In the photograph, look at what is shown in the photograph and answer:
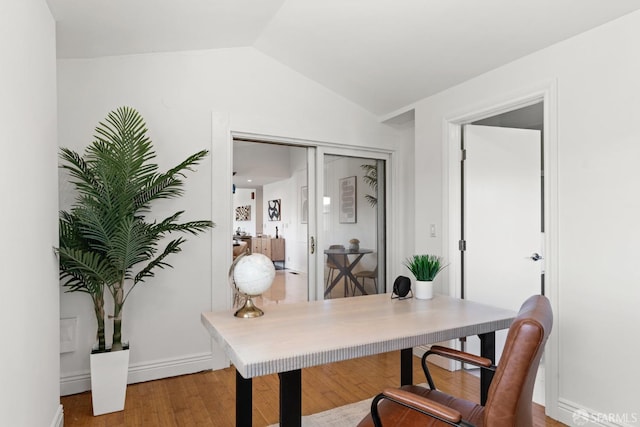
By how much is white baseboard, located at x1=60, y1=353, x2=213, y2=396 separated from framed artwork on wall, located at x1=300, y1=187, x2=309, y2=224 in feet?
5.27

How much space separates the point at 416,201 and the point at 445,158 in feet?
1.71

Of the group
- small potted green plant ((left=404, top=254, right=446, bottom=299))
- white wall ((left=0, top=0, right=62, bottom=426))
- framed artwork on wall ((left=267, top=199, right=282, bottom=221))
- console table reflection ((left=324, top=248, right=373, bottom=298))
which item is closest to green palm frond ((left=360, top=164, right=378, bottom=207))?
console table reflection ((left=324, top=248, right=373, bottom=298))

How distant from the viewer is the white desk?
1.32m

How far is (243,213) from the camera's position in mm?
11883

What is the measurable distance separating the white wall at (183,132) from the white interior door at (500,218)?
1615mm

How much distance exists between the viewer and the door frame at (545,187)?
2.31m

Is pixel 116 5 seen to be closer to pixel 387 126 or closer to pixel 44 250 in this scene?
pixel 44 250

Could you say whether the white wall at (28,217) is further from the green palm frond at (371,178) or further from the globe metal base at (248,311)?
the green palm frond at (371,178)

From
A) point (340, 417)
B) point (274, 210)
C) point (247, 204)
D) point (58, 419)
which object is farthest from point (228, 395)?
point (247, 204)

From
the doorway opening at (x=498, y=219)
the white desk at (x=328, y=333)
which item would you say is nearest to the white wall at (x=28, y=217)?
the white desk at (x=328, y=333)

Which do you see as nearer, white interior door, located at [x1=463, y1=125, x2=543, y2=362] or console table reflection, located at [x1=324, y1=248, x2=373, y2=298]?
white interior door, located at [x1=463, y1=125, x2=543, y2=362]

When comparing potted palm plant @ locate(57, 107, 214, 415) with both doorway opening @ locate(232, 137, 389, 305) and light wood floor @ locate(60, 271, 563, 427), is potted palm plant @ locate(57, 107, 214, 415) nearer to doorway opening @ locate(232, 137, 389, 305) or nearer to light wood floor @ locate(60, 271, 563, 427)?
light wood floor @ locate(60, 271, 563, 427)

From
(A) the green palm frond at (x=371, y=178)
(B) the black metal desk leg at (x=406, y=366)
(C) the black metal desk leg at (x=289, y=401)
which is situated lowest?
(B) the black metal desk leg at (x=406, y=366)

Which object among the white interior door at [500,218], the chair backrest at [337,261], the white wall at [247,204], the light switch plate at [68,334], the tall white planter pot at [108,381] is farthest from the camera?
the white wall at [247,204]
